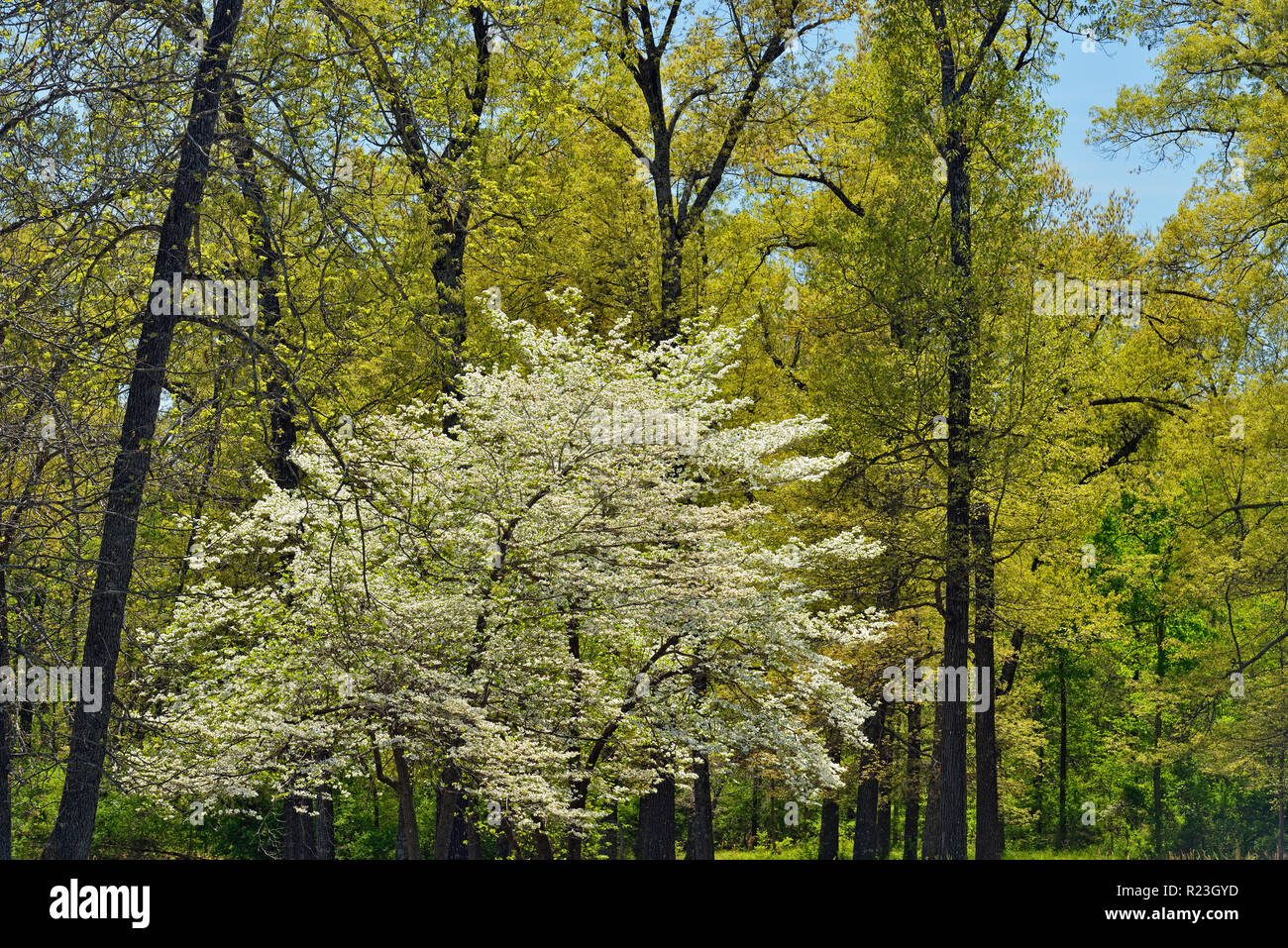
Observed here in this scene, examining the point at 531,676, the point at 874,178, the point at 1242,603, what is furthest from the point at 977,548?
the point at 1242,603

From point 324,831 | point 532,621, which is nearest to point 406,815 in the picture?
point 324,831

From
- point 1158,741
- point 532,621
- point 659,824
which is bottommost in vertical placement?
point 659,824

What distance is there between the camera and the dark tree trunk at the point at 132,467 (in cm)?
709

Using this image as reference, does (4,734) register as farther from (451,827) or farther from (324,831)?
(324,831)

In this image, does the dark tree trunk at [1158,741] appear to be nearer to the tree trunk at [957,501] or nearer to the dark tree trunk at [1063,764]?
the dark tree trunk at [1063,764]

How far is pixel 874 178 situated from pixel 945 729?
989 centimetres

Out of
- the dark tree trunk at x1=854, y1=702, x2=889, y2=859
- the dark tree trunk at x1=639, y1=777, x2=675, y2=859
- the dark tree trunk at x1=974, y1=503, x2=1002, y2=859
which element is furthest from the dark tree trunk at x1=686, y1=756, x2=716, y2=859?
the dark tree trunk at x1=854, y1=702, x2=889, y2=859

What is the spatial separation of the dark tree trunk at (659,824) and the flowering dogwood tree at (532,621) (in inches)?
56.8

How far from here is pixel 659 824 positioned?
626 inches

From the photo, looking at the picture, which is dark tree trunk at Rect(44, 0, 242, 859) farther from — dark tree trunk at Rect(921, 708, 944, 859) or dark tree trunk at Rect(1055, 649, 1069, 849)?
dark tree trunk at Rect(1055, 649, 1069, 849)

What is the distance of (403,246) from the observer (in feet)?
43.7

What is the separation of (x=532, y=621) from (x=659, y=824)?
4.72 m

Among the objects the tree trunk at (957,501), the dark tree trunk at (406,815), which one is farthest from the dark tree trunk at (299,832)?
the tree trunk at (957,501)

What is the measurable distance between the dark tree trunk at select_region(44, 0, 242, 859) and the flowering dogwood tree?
12.3 ft
